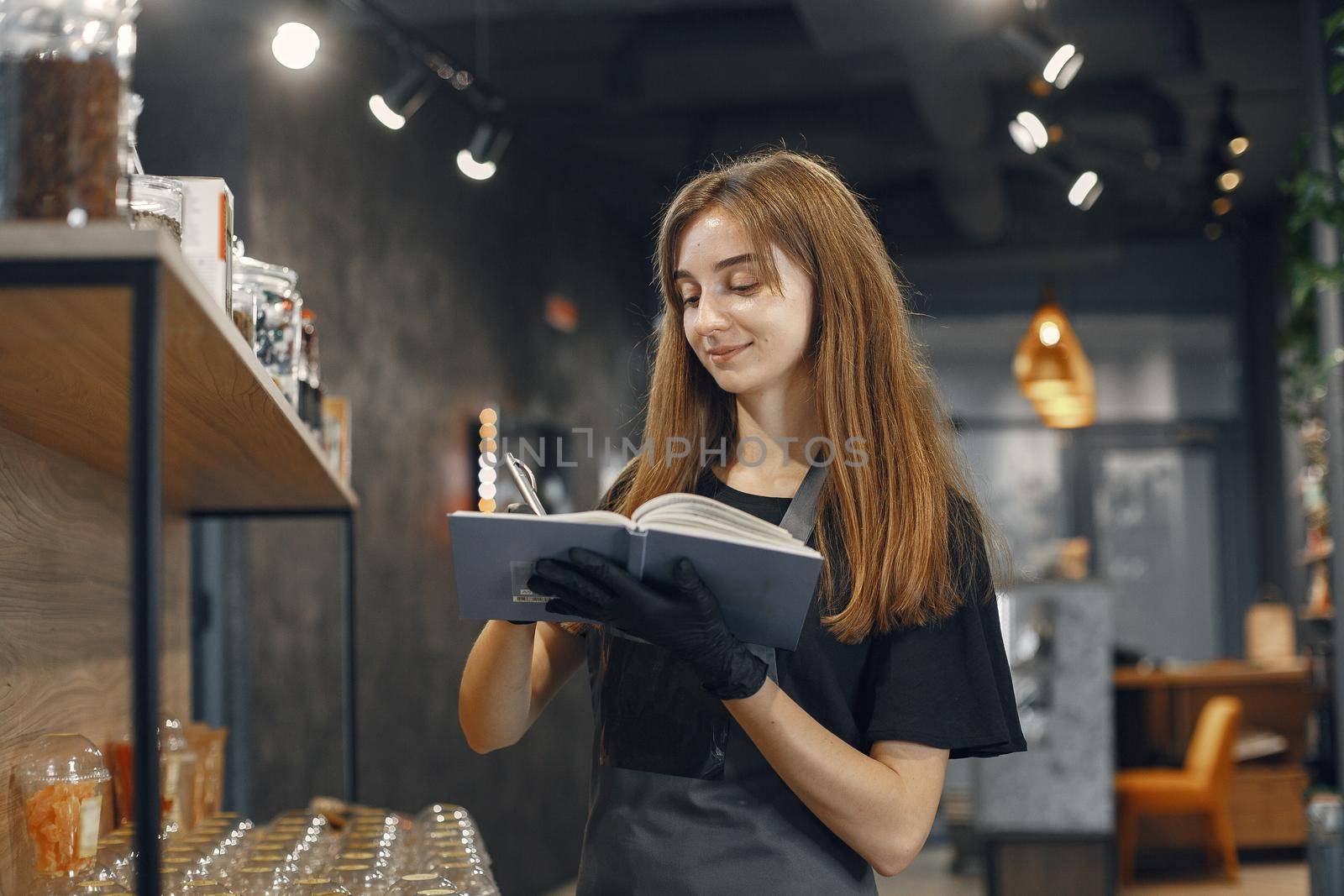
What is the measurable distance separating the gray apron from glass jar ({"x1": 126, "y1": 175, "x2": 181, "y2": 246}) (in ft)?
2.27

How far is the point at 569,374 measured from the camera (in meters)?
6.86

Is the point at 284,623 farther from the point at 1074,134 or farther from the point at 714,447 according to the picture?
the point at 1074,134

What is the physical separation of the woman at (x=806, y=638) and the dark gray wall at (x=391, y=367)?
5.05 feet

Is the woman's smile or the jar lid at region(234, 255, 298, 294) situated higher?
the jar lid at region(234, 255, 298, 294)

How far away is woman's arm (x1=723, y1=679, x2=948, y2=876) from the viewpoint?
4.34 ft

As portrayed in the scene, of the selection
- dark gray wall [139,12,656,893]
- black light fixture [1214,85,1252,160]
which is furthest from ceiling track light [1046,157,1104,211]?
dark gray wall [139,12,656,893]

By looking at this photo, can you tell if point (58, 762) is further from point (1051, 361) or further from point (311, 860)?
point (1051, 361)

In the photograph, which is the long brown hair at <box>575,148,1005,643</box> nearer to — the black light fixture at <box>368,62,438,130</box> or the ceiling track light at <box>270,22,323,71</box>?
the ceiling track light at <box>270,22,323,71</box>

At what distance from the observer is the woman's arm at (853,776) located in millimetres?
1323

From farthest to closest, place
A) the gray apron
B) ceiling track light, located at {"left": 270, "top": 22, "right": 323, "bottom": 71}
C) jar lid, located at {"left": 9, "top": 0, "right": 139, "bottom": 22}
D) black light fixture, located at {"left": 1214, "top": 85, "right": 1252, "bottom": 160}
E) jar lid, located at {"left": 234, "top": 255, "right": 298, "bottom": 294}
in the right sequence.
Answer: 1. black light fixture, located at {"left": 1214, "top": 85, "right": 1252, "bottom": 160}
2. ceiling track light, located at {"left": 270, "top": 22, "right": 323, "bottom": 71}
3. jar lid, located at {"left": 234, "top": 255, "right": 298, "bottom": 294}
4. the gray apron
5. jar lid, located at {"left": 9, "top": 0, "right": 139, "bottom": 22}

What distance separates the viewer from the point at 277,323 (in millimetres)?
1837

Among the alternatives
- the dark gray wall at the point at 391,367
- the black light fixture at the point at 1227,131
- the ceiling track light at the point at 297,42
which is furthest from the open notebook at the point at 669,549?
the black light fixture at the point at 1227,131

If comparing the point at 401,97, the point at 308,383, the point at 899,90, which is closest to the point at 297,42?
the point at 401,97

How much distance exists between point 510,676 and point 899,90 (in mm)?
5464
